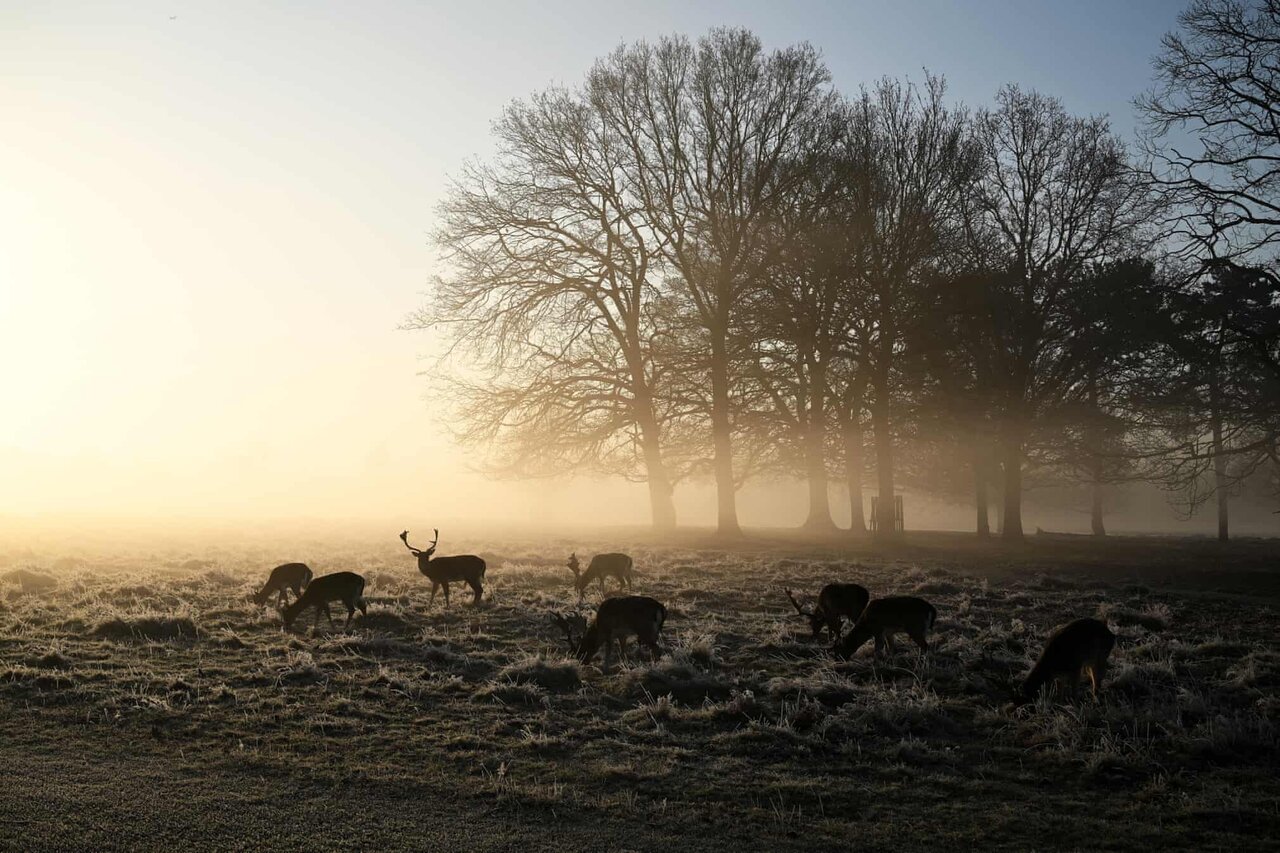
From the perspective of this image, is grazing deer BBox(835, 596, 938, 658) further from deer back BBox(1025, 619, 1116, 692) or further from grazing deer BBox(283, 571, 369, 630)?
grazing deer BBox(283, 571, 369, 630)

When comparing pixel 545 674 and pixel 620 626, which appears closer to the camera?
pixel 545 674

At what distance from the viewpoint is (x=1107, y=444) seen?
32.4 m

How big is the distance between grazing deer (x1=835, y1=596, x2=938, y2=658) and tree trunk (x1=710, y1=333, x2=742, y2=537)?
18783 millimetres

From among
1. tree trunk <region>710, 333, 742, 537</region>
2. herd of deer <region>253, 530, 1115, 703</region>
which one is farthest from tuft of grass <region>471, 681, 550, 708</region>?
tree trunk <region>710, 333, 742, 537</region>

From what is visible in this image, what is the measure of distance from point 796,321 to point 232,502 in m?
83.8

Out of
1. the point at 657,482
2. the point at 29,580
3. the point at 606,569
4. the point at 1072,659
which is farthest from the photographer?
the point at 657,482

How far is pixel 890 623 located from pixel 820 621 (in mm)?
1572

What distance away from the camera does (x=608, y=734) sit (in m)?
8.74

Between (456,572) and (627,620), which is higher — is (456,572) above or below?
above

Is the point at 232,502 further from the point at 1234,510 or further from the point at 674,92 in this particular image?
the point at 1234,510

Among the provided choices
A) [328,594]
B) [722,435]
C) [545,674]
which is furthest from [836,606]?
[722,435]

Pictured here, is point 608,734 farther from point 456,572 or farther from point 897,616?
point 456,572

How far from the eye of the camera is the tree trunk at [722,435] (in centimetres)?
3059

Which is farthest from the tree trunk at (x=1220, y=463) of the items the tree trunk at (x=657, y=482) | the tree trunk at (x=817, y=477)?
the tree trunk at (x=657, y=482)
